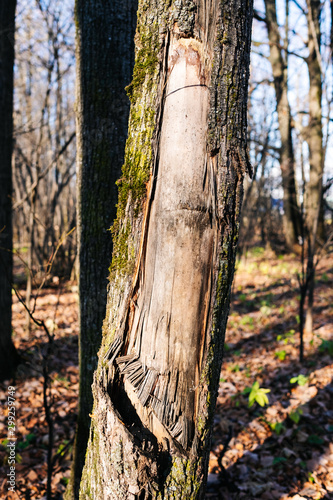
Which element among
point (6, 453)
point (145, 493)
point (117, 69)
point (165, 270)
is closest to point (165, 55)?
point (165, 270)

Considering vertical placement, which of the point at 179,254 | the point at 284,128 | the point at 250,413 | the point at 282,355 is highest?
the point at 284,128

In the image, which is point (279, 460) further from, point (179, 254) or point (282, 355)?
point (179, 254)

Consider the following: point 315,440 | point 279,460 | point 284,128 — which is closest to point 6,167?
point 279,460

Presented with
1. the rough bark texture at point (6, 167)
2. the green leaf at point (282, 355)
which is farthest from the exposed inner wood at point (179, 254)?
the green leaf at point (282, 355)

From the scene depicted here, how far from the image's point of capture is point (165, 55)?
4.04 ft

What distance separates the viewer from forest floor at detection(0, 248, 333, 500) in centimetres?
262

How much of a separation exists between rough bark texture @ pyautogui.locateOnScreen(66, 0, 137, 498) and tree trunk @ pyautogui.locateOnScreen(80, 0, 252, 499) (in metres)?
1.15

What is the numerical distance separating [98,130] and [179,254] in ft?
5.09

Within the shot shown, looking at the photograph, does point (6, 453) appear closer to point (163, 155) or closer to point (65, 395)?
point (65, 395)

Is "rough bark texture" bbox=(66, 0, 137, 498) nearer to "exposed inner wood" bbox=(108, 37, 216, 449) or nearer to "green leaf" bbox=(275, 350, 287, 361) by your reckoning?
"exposed inner wood" bbox=(108, 37, 216, 449)

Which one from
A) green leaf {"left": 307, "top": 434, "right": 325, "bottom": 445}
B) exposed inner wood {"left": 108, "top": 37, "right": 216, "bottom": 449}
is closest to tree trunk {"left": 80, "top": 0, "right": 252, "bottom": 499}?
exposed inner wood {"left": 108, "top": 37, "right": 216, "bottom": 449}

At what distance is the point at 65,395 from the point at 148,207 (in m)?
3.63

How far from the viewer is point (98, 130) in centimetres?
237

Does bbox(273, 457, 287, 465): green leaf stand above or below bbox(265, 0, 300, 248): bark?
below
